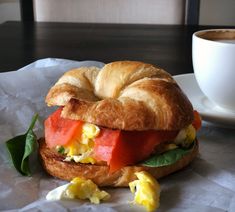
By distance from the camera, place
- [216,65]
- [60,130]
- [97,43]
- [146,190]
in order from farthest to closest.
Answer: [97,43], [216,65], [60,130], [146,190]

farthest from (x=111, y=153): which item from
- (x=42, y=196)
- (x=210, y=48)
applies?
(x=210, y=48)

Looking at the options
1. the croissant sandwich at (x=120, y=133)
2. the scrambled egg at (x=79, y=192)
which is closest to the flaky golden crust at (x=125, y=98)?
the croissant sandwich at (x=120, y=133)

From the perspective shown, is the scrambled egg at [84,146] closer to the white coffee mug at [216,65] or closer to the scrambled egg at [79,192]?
the scrambled egg at [79,192]

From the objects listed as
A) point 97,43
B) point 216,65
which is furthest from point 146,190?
point 97,43

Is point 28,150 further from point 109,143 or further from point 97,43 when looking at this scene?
point 97,43

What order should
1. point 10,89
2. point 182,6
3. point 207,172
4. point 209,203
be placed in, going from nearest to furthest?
point 209,203 < point 207,172 < point 10,89 < point 182,6

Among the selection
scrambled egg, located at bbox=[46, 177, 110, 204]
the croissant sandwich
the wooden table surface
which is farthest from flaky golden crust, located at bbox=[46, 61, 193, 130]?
the wooden table surface

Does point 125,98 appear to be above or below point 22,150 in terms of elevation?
above

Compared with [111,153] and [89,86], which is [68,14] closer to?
[89,86]
